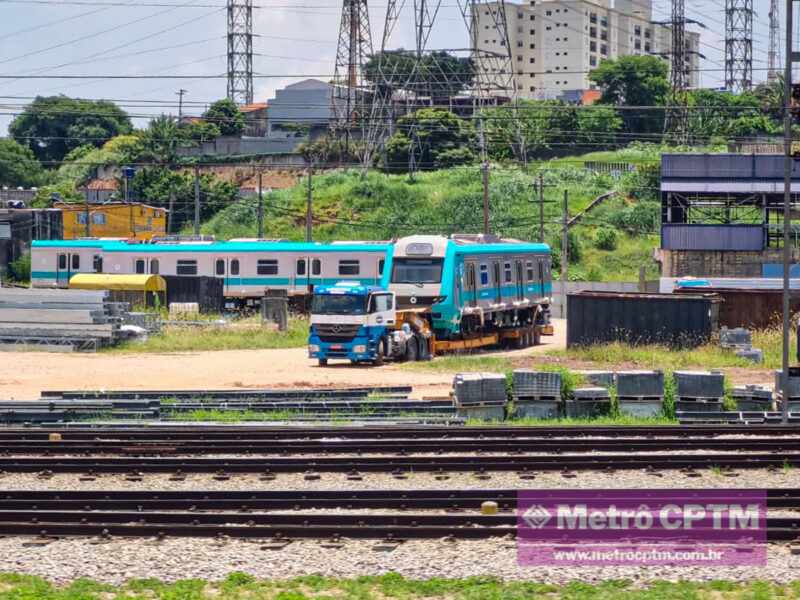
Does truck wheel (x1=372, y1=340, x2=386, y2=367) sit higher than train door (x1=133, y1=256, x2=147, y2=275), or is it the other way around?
train door (x1=133, y1=256, x2=147, y2=275)

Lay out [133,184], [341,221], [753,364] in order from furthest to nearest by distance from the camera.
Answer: [133,184], [341,221], [753,364]

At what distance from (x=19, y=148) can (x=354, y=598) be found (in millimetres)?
129165

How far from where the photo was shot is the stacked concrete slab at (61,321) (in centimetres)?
4112

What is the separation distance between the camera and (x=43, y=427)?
78.4 feet

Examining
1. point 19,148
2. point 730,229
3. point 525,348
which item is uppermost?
point 19,148

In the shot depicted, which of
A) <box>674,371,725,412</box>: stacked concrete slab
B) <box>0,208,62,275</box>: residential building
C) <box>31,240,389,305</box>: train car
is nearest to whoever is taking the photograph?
<box>674,371,725,412</box>: stacked concrete slab

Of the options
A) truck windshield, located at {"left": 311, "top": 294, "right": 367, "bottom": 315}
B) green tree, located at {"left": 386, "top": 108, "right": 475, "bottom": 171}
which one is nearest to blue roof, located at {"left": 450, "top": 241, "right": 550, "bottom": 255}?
truck windshield, located at {"left": 311, "top": 294, "right": 367, "bottom": 315}

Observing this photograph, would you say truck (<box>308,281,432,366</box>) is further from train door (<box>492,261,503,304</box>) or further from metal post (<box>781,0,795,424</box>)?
metal post (<box>781,0,795,424</box>)

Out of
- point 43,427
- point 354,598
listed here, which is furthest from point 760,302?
point 354,598

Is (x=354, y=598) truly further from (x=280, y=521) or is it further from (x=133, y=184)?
(x=133, y=184)

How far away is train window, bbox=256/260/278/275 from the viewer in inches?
2047

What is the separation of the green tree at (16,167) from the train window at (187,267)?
Answer: 3272 inches

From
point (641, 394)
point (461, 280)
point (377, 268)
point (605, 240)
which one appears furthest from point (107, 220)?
point (641, 394)

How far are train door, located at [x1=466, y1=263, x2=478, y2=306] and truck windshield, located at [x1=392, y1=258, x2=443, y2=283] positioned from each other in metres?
1.44
